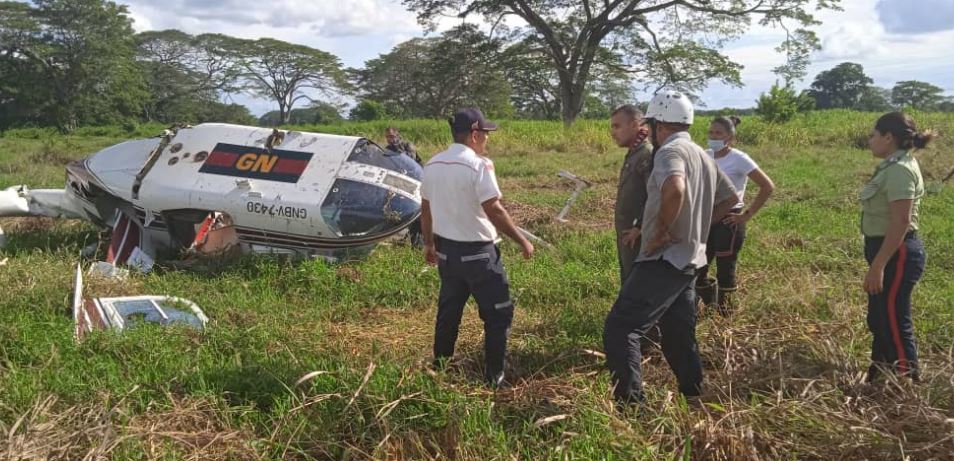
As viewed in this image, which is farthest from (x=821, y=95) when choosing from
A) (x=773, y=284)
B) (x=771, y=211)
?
(x=773, y=284)

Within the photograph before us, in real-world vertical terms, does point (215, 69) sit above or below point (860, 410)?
above

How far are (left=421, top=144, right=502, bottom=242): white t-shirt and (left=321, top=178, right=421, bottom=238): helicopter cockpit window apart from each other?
290 centimetres

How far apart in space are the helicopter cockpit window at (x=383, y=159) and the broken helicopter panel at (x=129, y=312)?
2371 mm

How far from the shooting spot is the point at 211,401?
3.49 m

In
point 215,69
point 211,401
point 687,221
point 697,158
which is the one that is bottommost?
point 211,401

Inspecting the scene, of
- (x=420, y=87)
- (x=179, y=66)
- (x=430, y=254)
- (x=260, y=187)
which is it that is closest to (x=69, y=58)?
(x=179, y=66)

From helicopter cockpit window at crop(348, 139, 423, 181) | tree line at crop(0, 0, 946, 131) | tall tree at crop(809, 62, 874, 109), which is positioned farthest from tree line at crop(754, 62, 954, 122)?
helicopter cockpit window at crop(348, 139, 423, 181)

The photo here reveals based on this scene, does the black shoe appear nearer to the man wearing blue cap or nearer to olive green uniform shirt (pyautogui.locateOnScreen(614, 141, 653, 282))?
the man wearing blue cap

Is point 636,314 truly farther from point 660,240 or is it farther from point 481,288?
point 481,288

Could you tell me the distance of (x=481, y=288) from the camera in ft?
11.8

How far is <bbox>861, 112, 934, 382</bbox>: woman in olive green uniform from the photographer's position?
3184mm

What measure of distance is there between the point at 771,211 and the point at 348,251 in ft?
18.9

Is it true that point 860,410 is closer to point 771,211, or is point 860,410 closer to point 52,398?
point 52,398

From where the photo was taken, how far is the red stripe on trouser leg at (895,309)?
3.29 metres
